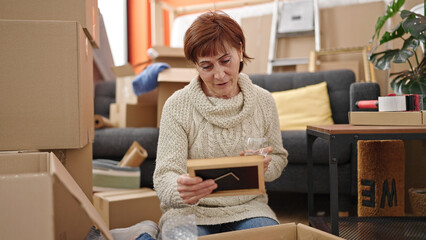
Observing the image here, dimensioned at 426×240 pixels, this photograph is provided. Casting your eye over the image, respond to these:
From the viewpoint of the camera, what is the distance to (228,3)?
13.0 feet

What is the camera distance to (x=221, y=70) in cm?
111

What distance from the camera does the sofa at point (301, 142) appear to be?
1927 millimetres

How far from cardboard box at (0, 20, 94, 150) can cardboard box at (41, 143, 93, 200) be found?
0.50ft

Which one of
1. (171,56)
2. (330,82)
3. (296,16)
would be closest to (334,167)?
(330,82)

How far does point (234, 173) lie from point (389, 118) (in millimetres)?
661

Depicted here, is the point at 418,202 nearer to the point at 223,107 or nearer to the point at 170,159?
the point at 223,107

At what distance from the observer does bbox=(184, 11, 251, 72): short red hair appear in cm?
108

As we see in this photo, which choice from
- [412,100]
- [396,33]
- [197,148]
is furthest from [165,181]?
[396,33]

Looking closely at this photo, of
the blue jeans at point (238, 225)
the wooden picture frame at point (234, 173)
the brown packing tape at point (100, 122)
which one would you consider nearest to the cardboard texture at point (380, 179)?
the blue jeans at point (238, 225)

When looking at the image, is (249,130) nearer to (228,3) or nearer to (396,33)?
(396,33)

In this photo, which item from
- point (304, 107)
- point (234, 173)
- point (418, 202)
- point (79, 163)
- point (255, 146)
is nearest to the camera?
point (234, 173)

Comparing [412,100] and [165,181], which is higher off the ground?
[412,100]

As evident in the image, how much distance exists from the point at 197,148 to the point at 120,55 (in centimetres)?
325

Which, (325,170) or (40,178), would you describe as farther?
(325,170)
